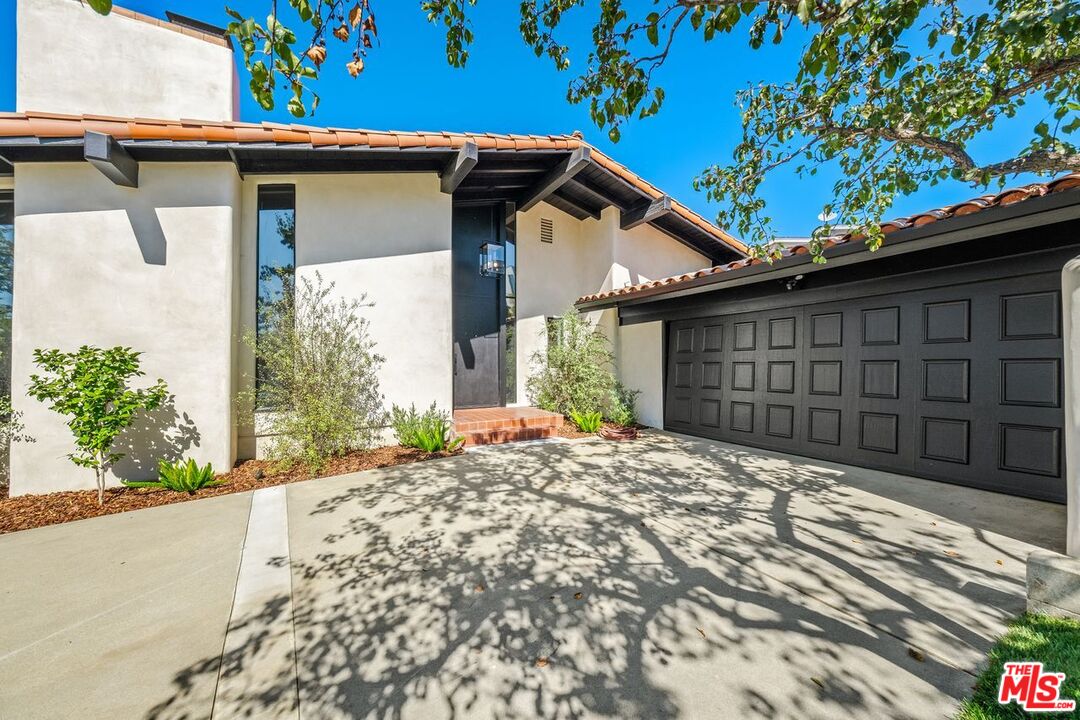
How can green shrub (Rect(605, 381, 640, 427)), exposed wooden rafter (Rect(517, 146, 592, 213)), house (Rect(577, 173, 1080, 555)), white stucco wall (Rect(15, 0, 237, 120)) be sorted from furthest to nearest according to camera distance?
green shrub (Rect(605, 381, 640, 427))
exposed wooden rafter (Rect(517, 146, 592, 213))
white stucco wall (Rect(15, 0, 237, 120))
house (Rect(577, 173, 1080, 555))

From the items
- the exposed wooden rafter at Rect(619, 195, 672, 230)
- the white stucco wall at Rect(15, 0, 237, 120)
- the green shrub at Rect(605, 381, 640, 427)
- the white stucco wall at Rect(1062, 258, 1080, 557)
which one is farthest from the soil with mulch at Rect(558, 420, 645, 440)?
the white stucco wall at Rect(15, 0, 237, 120)

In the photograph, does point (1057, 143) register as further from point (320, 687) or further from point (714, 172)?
point (320, 687)

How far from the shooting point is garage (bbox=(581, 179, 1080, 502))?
4.26 metres

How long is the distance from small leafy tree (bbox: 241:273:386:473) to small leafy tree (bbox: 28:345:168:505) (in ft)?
4.29

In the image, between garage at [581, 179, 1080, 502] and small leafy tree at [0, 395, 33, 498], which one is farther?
small leafy tree at [0, 395, 33, 498]

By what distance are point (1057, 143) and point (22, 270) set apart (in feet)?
33.7

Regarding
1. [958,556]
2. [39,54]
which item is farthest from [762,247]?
[39,54]

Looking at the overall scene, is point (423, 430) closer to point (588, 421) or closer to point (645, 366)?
point (588, 421)

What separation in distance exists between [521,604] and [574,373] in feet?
19.9

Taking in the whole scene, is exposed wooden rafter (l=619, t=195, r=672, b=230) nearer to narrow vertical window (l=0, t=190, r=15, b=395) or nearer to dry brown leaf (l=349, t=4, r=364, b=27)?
dry brown leaf (l=349, t=4, r=364, b=27)

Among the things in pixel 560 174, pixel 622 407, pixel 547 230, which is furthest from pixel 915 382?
pixel 547 230

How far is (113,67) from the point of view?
23.1 ft

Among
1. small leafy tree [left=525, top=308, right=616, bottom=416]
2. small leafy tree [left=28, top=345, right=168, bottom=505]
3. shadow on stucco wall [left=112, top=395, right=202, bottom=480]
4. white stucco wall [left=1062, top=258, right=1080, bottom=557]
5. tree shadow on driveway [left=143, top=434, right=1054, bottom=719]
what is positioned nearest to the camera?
tree shadow on driveway [left=143, top=434, right=1054, bottom=719]

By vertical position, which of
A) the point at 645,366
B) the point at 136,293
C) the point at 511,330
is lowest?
the point at 645,366
